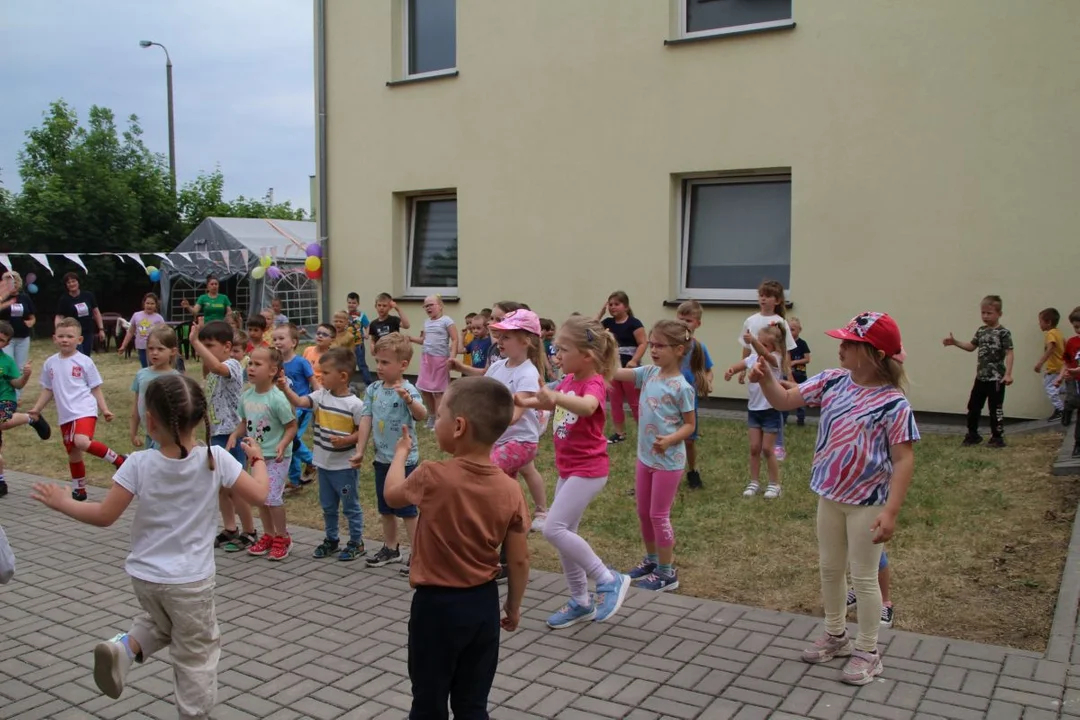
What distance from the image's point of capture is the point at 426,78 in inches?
567

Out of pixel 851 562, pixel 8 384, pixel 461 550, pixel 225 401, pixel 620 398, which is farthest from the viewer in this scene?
pixel 620 398

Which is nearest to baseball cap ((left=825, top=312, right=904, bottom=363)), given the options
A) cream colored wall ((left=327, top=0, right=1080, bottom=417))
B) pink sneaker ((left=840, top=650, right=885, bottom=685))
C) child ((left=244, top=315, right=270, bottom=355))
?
pink sneaker ((left=840, top=650, right=885, bottom=685))

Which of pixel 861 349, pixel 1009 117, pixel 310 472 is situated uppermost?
pixel 1009 117

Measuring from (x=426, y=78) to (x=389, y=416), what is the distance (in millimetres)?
9557

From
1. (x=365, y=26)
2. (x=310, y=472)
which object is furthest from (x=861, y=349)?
(x=365, y=26)

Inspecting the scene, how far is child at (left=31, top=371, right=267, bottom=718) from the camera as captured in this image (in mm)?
3703

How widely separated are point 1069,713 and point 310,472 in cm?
704

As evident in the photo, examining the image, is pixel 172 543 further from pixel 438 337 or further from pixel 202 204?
pixel 202 204

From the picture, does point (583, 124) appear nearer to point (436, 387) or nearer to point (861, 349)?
point (436, 387)

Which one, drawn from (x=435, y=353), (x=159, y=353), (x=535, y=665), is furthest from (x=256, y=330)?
(x=535, y=665)

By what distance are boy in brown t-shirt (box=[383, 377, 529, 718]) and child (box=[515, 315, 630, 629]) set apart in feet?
5.95

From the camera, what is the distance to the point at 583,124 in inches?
506

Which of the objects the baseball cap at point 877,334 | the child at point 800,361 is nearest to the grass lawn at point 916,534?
the child at point 800,361

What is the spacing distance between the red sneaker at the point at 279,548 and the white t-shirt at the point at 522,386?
1871 mm
